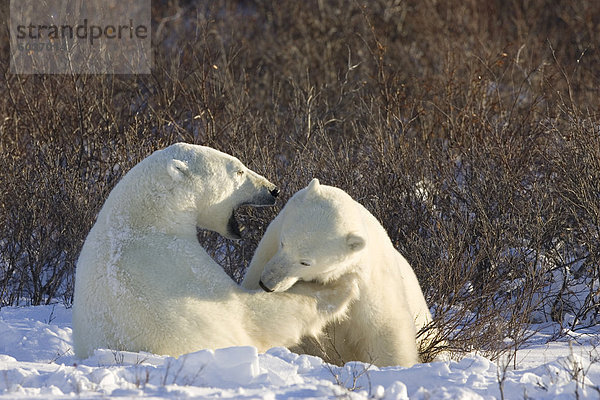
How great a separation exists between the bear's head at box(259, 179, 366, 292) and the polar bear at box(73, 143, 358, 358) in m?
0.08

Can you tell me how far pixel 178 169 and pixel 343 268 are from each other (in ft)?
2.35

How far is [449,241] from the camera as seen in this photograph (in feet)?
15.2

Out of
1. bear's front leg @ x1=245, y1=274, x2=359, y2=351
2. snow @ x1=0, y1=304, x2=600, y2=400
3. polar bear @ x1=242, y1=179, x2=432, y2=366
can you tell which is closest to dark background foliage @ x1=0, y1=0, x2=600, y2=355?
polar bear @ x1=242, y1=179, x2=432, y2=366

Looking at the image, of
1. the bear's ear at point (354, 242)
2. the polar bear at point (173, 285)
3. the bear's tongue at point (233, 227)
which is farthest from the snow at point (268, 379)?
the bear's tongue at point (233, 227)

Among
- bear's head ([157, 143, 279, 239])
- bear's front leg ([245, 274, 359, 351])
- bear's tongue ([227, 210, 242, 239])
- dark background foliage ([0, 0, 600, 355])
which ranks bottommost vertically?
dark background foliage ([0, 0, 600, 355])

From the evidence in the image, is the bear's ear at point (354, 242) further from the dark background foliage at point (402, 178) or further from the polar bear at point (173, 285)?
the dark background foliage at point (402, 178)

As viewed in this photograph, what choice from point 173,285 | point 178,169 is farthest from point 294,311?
point 178,169

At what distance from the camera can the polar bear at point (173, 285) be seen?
302 cm

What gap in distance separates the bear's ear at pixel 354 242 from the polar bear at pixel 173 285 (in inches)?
6.3

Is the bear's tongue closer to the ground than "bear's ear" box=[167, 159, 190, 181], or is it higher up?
closer to the ground

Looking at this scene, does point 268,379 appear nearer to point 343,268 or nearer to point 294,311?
point 294,311

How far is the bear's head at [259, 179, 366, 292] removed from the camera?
3.17 metres

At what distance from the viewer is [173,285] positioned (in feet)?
10.0

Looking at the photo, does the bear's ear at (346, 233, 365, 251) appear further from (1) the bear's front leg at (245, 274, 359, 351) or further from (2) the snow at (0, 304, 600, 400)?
(2) the snow at (0, 304, 600, 400)
